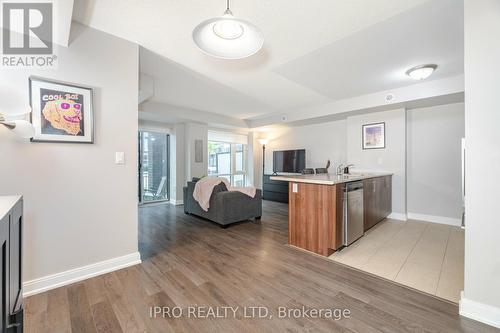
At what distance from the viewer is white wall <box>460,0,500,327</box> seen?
147 cm

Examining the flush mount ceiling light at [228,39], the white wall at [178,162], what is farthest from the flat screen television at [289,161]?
the flush mount ceiling light at [228,39]

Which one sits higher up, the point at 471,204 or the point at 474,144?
the point at 474,144

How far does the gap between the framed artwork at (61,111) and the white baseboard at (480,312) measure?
343 cm

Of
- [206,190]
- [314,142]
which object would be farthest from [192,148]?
[314,142]

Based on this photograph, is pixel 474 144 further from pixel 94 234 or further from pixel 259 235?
pixel 94 234

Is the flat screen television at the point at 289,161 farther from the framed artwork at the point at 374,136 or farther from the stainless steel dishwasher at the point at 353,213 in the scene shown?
the stainless steel dishwasher at the point at 353,213

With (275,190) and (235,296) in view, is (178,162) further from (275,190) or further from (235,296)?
(235,296)

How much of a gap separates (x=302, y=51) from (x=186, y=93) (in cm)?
249

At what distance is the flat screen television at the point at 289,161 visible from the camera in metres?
6.37

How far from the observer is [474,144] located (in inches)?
60.9

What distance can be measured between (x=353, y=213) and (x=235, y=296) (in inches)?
74.0

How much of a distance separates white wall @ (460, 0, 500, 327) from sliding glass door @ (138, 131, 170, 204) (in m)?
6.15

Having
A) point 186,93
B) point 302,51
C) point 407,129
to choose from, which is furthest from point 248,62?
point 407,129

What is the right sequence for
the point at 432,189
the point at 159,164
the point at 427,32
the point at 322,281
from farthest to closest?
1. the point at 159,164
2. the point at 432,189
3. the point at 427,32
4. the point at 322,281
